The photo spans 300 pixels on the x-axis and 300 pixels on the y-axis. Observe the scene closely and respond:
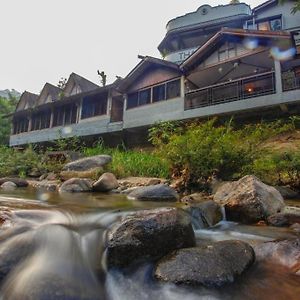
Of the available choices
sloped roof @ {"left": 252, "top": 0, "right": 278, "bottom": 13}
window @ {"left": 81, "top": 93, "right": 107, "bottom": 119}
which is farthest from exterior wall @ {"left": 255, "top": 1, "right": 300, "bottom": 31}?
window @ {"left": 81, "top": 93, "right": 107, "bottom": 119}

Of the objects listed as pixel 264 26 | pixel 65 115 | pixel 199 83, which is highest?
pixel 264 26

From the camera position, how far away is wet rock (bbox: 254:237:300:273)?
3.28m

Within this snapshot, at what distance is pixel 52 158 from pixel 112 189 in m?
7.43

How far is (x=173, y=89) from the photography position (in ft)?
54.1

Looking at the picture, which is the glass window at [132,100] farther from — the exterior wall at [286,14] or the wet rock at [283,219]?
the wet rock at [283,219]

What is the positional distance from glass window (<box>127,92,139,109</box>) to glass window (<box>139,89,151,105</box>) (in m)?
0.32

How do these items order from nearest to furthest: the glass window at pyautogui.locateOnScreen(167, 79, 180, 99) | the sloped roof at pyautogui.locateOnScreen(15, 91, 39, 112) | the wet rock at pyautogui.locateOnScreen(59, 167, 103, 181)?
the wet rock at pyautogui.locateOnScreen(59, 167, 103, 181) < the glass window at pyautogui.locateOnScreen(167, 79, 180, 99) < the sloped roof at pyautogui.locateOnScreen(15, 91, 39, 112)

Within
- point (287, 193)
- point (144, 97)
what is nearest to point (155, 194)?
point (287, 193)

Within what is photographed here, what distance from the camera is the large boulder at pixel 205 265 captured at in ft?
9.40

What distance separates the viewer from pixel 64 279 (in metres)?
2.88

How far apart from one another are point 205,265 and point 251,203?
2.58 metres

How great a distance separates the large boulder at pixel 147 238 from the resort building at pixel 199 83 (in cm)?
1067

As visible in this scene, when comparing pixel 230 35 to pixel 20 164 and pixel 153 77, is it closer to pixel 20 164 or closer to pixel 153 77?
pixel 153 77

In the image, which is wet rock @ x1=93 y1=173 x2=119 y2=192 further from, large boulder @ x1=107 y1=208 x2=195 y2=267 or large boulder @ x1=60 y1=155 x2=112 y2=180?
large boulder @ x1=107 y1=208 x2=195 y2=267
